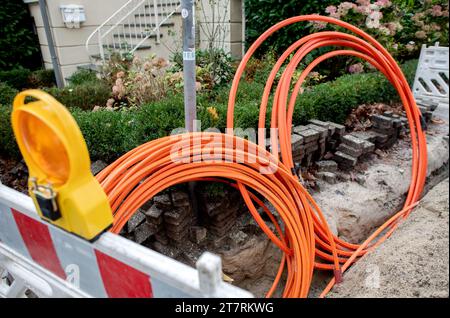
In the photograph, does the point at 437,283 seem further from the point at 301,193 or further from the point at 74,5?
the point at 74,5

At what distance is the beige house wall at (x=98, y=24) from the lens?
5.34m

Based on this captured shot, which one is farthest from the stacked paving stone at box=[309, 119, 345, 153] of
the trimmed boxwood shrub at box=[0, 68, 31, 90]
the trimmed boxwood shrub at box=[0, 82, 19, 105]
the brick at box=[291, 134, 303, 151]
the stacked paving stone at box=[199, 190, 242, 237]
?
the trimmed boxwood shrub at box=[0, 68, 31, 90]

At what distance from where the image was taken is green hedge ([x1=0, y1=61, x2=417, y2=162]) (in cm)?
226

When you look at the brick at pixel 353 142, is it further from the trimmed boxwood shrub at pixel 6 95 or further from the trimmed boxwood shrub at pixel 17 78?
the trimmed boxwood shrub at pixel 17 78

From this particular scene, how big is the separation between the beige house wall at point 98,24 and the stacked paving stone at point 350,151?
10.3 feet

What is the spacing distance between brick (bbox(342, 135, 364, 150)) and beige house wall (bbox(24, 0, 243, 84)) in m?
3.10

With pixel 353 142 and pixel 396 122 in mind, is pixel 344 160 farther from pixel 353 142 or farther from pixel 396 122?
pixel 396 122

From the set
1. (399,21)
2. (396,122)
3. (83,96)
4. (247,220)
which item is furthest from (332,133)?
(83,96)

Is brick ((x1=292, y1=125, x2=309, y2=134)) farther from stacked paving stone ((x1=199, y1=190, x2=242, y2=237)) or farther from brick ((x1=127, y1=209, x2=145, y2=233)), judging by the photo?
brick ((x1=127, y1=209, x2=145, y2=233))

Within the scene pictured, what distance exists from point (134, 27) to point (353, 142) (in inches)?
212

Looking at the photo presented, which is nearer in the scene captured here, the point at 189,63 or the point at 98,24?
the point at 189,63

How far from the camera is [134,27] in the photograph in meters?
6.39

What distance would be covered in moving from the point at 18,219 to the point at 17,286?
375 millimetres

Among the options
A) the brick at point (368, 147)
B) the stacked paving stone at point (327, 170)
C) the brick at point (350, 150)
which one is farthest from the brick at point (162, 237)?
the brick at point (368, 147)
